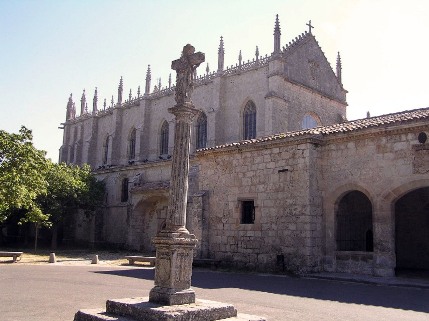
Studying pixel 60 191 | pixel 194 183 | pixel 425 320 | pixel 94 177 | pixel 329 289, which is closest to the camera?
pixel 425 320

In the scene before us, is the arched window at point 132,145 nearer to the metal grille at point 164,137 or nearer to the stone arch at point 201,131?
the metal grille at point 164,137

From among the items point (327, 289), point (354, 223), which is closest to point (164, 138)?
point (354, 223)

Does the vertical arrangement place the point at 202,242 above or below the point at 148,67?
below

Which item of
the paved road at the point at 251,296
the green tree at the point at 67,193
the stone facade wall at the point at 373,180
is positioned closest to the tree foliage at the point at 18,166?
the paved road at the point at 251,296

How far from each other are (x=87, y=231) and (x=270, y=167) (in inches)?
865

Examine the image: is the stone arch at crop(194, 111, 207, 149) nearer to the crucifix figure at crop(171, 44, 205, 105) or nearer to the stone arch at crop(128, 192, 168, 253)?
the stone arch at crop(128, 192, 168, 253)

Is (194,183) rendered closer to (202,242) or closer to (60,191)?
(202,242)

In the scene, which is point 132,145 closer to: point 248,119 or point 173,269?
point 248,119

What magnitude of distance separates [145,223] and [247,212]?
1383 centimetres

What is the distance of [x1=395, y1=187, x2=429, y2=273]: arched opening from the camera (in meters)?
17.0

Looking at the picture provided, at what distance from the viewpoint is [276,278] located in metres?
13.8

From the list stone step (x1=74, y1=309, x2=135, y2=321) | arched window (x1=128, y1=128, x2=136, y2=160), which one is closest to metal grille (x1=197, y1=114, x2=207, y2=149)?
arched window (x1=128, y1=128, x2=136, y2=160)

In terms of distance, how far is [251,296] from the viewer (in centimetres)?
973

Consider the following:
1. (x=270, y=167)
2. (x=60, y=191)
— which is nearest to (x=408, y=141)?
Result: (x=270, y=167)
